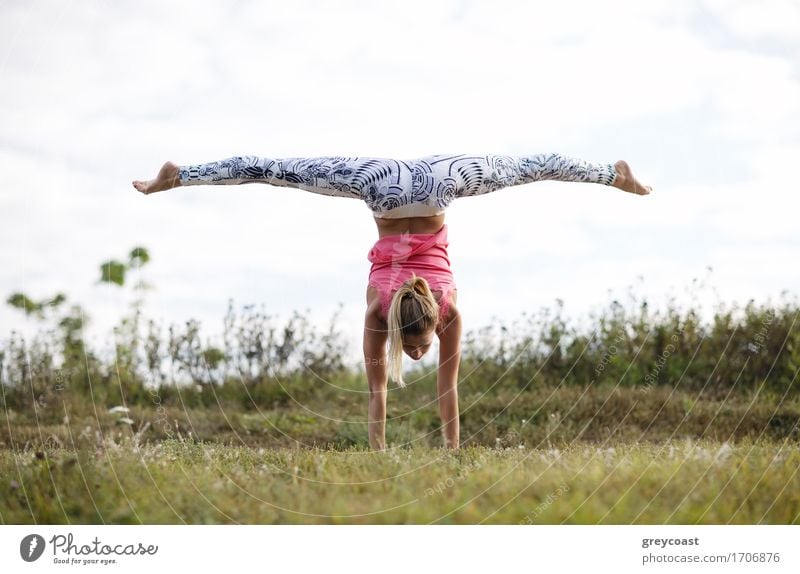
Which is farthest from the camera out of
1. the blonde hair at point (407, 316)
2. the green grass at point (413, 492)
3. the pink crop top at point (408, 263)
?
the pink crop top at point (408, 263)

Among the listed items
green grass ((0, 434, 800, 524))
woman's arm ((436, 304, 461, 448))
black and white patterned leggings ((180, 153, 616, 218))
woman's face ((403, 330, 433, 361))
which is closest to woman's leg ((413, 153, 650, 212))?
black and white patterned leggings ((180, 153, 616, 218))

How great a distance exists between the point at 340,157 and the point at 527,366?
4491mm

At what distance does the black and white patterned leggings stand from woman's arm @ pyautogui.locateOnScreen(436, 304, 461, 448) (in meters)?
0.82

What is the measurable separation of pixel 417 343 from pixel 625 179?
5.13ft

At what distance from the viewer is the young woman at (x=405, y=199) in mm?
4633

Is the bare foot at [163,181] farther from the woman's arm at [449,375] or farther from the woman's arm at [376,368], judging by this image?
the woman's arm at [449,375]

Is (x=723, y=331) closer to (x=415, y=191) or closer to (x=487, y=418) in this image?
(x=487, y=418)

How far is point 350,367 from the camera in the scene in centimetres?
909

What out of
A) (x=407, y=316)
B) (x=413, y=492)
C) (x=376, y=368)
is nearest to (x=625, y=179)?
(x=407, y=316)

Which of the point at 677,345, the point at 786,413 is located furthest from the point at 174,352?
the point at 786,413

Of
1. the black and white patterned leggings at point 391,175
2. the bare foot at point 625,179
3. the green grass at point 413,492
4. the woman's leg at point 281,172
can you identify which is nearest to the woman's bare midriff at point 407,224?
the black and white patterned leggings at point 391,175

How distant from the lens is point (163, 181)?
4.71 meters

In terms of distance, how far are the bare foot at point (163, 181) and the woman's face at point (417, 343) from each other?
153 centimetres

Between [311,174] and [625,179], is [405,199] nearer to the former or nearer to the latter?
[311,174]
